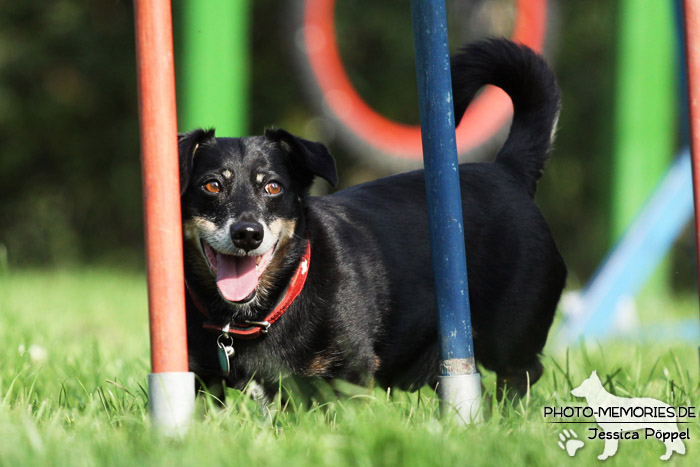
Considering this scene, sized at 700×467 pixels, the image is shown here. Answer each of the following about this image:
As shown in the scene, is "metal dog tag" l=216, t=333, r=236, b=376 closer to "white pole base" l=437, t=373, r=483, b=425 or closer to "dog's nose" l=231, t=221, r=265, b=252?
"dog's nose" l=231, t=221, r=265, b=252

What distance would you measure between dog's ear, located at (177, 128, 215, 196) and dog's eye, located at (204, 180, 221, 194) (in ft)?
0.27

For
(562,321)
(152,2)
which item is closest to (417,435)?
(152,2)

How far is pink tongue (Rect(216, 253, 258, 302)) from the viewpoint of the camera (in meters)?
2.88

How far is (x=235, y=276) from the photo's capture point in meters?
2.96

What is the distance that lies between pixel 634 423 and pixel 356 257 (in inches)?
51.3

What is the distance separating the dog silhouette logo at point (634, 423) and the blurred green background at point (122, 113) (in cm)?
1016

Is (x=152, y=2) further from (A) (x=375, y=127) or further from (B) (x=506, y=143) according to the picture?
(A) (x=375, y=127)

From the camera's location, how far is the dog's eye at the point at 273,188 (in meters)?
3.17

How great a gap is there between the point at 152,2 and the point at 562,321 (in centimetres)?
408

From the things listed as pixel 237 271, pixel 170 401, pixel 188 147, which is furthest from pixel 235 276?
pixel 170 401

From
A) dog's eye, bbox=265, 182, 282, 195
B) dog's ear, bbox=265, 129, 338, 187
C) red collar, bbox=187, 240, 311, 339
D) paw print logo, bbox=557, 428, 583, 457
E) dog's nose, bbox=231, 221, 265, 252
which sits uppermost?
dog's ear, bbox=265, 129, 338, 187

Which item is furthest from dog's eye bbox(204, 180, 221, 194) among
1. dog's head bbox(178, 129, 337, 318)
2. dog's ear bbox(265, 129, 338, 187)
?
dog's ear bbox(265, 129, 338, 187)

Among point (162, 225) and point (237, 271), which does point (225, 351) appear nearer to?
point (237, 271)

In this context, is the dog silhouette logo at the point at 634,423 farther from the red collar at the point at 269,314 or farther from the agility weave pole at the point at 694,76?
the red collar at the point at 269,314
